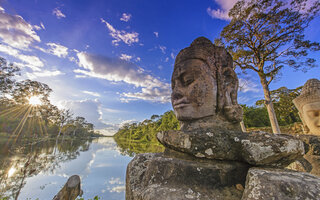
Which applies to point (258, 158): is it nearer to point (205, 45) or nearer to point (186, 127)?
point (186, 127)

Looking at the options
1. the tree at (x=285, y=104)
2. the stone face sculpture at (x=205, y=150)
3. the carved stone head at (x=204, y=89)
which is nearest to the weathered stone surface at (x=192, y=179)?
the stone face sculpture at (x=205, y=150)

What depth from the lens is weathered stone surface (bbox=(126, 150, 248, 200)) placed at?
1158 mm

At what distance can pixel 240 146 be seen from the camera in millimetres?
1344

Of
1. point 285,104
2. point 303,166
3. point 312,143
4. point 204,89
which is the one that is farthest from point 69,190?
point 285,104

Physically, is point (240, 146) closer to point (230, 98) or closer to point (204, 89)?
point (204, 89)

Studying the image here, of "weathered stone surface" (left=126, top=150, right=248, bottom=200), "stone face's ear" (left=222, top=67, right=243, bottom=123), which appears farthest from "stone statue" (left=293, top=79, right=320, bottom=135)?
"weathered stone surface" (left=126, top=150, right=248, bottom=200)

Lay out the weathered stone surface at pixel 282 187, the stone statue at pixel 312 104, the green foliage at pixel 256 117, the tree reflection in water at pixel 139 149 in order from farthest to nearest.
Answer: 1. the green foliage at pixel 256 117
2. the tree reflection in water at pixel 139 149
3. the stone statue at pixel 312 104
4. the weathered stone surface at pixel 282 187

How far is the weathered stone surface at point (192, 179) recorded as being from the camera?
3.80 feet

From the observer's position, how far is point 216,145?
1.40 m

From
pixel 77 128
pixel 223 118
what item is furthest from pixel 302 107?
pixel 77 128

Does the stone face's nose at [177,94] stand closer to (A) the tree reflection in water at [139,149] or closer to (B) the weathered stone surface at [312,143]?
(B) the weathered stone surface at [312,143]

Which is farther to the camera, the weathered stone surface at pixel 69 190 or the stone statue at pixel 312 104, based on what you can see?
the weathered stone surface at pixel 69 190

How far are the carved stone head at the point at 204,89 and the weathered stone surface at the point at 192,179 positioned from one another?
694 mm

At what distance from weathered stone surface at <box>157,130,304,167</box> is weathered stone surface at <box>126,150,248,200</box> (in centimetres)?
10
